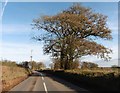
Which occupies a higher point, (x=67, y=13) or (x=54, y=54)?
(x=67, y=13)

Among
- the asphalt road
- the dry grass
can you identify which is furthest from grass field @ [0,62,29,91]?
the asphalt road

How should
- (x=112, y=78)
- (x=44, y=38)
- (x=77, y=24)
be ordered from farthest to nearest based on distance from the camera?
(x=44, y=38)
(x=77, y=24)
(x=112, y=78)

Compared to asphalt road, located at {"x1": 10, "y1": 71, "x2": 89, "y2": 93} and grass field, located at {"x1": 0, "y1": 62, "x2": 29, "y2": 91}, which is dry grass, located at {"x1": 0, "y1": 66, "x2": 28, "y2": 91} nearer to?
grass field, located at {"x1": 0, "y1": 62, "x2": 29, "y2": 91}

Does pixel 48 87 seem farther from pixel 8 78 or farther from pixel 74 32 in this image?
pixel 74 32

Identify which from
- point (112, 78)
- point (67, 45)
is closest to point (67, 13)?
point (67, 45)

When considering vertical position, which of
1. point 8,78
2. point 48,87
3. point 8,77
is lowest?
point 48,87

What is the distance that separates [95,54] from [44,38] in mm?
11425

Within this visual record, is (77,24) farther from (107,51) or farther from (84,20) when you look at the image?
(107,51)

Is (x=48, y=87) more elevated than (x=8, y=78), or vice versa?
(x=8, y=78)

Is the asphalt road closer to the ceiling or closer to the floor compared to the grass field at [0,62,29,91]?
closer to the floor

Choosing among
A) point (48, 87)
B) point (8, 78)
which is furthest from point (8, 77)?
point (48, 87)

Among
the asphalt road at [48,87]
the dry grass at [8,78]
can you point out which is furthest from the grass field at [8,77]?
the asphalt road at [48,87]

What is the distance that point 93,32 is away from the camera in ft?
195

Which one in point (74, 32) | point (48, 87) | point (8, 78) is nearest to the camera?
point (48, 87)
